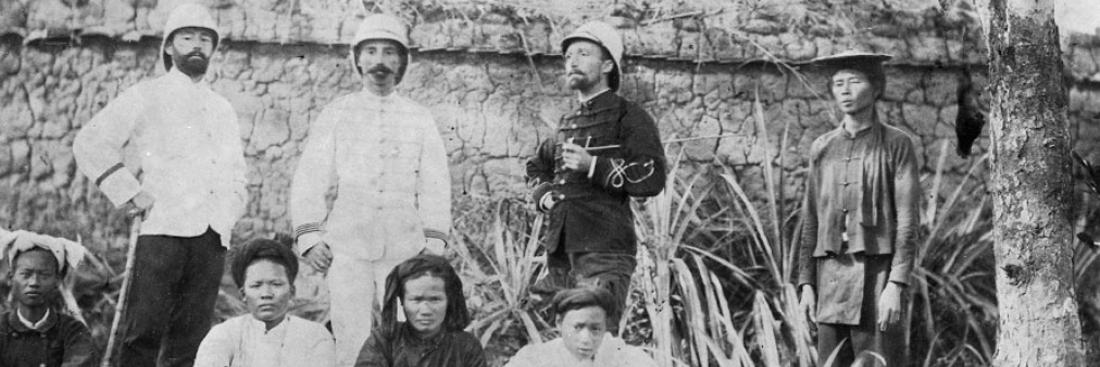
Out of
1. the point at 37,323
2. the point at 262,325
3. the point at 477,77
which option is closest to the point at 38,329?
the point at 37,323

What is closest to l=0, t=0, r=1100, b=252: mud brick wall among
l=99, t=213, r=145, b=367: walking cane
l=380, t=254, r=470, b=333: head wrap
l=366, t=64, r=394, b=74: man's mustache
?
l=366, t=64, r=394, b=74: man's mustache

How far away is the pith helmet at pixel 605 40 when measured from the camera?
544 cm

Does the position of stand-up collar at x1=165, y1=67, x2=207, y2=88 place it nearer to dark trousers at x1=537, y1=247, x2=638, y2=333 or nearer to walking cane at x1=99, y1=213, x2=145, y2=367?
walking cane at x1=99, y1=213, x2=145, y2=367

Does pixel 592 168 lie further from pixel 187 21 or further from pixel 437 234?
pixel 187 21

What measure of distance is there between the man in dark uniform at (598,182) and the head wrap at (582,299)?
174 millimetres

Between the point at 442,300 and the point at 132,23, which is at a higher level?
the point at 132,23

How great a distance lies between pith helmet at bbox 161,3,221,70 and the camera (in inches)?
225

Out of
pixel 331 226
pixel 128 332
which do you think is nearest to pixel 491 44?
pixel 331 226

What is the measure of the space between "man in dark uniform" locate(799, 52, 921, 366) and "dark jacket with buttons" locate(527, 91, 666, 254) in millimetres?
680

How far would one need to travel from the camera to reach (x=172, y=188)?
17.7 feet

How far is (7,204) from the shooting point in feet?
19.0

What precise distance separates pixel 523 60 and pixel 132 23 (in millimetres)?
1651

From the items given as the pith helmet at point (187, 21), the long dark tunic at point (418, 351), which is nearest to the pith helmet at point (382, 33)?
the pith helmet at point (187, 21)

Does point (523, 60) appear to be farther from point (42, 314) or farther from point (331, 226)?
point (42, 314)
